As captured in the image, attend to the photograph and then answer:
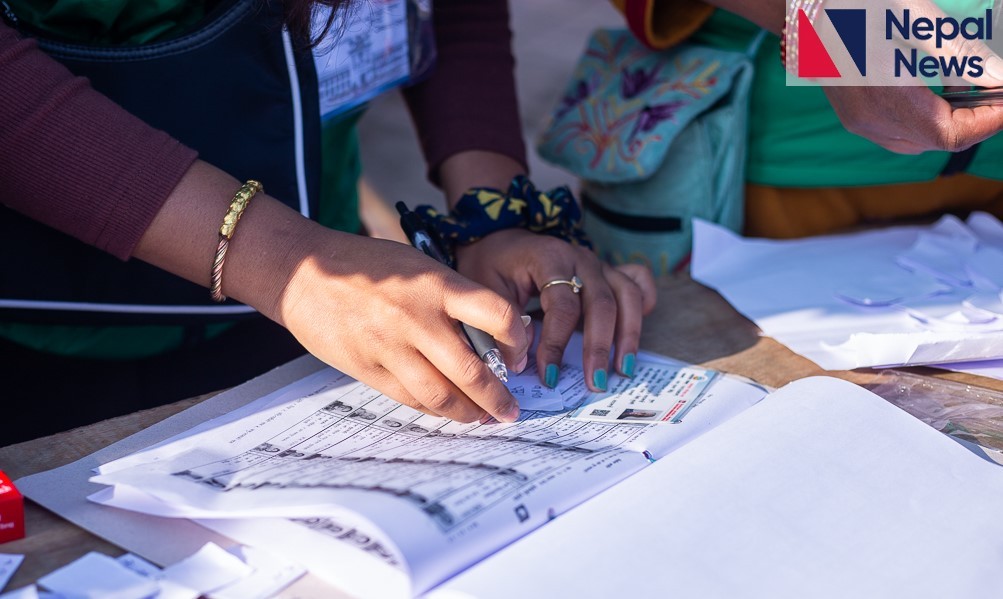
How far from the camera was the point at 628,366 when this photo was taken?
0.83m

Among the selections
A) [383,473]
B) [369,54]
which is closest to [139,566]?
[383,473]

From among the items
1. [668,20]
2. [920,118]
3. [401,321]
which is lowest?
[401,321]

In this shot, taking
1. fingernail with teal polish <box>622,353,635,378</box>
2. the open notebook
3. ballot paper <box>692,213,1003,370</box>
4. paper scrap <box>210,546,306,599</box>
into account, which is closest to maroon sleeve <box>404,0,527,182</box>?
ballot paper <box>692,213,1003,370</box>

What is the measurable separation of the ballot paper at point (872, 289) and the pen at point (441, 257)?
33 centimetres

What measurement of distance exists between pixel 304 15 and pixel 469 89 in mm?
357

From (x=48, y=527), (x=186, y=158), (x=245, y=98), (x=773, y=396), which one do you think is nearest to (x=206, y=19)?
(x=245, y=98)

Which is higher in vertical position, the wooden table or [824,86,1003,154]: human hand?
[824,86,1003,154]: human hand

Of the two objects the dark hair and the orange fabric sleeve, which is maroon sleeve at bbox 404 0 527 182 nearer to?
the orange fabric sleeve

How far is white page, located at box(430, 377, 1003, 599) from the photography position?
0.53 m

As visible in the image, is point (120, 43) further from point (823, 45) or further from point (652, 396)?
point (823, 45)

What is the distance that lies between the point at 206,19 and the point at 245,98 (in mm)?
81

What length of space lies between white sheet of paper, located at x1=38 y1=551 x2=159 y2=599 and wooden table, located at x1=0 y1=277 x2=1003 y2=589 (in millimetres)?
16

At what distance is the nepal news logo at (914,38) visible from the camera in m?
0.82

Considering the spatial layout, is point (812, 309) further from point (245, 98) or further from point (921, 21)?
point (245, 98)
